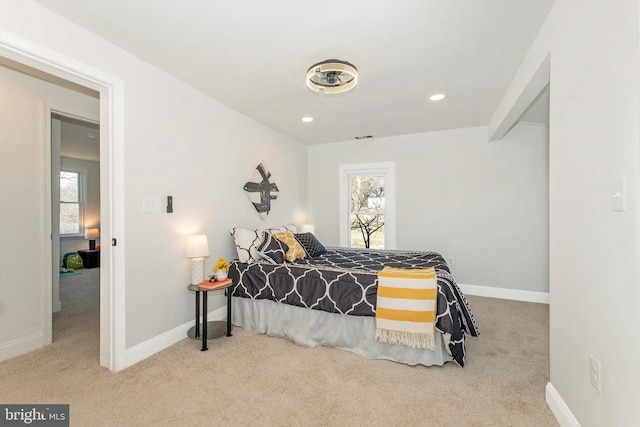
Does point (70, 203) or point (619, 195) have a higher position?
point (70, 203)

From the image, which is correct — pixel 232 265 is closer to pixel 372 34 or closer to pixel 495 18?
pixel 372 34

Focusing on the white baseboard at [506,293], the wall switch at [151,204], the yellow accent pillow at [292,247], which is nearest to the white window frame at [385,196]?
the white baseboard at [506,293]

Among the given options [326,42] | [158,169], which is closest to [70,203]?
[158,169]

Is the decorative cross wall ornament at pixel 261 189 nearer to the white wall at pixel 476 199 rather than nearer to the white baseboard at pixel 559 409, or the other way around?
the white wall at pixel 476 199

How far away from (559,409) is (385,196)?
3.46 meters

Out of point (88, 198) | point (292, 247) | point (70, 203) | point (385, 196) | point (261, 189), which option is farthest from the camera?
point (88, 198)

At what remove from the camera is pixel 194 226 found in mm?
2932

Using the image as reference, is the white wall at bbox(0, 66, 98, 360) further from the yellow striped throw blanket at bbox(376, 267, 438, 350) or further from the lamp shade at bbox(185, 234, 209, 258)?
the yellow striped throw blanket at bbox(376, 267, 438, 350)

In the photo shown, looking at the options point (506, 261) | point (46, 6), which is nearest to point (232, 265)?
point (46, 6)

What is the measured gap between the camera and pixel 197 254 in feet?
8.84

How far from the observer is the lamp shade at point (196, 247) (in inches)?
106

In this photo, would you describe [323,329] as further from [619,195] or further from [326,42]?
[326,42]

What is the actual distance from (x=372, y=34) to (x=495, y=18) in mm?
763

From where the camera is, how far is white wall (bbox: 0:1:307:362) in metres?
2.04
